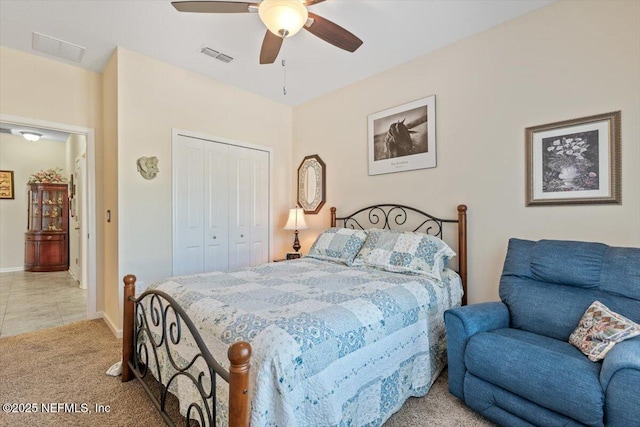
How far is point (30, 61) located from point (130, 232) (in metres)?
1.97

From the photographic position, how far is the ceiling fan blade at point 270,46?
2197 millimetres

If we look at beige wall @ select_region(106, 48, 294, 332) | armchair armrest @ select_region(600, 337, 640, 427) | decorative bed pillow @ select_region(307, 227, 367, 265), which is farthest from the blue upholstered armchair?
beige wall @ select_region(106, 48, 294, 332)

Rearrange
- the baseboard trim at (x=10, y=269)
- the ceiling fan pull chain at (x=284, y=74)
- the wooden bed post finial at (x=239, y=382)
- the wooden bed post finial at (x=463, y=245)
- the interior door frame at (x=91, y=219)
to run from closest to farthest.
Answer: the wooden bed post finial at (x=239, y=382) < the wooden bed post finial at (x=463, y=245) < the ceiling fan pull chain at (x=284, y=74) < the interior door frame at (x=91, y=219) < the baseboard trim at (x=10, y=269)

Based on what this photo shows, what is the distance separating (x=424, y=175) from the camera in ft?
10.3

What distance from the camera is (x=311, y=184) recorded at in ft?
14.3

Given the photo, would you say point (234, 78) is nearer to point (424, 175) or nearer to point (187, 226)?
point (187, 226)

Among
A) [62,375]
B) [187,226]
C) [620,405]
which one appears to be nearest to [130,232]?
[187,226]

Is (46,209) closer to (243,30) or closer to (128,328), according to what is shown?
(128,328)

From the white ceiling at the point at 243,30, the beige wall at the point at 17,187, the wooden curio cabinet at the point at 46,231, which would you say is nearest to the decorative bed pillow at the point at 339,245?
the white ceiling at the point at 243,30

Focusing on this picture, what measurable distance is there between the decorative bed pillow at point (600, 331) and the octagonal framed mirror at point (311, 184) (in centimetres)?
294

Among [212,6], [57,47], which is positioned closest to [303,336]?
[212,6]

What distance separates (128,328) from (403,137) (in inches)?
118

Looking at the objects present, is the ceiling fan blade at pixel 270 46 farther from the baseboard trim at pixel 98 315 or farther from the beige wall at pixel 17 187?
the beige wall at pixel 17 187

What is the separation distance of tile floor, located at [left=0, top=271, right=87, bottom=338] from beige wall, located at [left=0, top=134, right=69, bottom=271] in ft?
1.84
